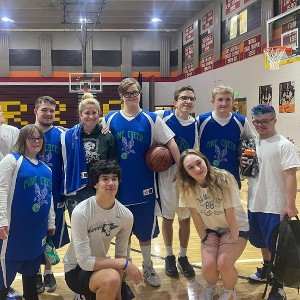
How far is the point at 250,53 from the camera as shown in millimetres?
12180

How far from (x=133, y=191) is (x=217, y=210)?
0.75m

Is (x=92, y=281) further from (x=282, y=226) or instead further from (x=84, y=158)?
(x=282, y=226)

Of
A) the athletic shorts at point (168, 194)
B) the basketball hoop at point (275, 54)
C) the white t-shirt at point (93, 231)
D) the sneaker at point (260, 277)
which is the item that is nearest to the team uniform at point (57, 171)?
the white t-shirt at point (93, 231)

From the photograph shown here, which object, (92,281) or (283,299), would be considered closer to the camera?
(92,281)

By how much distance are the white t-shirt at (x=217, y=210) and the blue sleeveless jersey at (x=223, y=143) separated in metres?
0.63

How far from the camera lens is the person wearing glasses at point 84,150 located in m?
3.14

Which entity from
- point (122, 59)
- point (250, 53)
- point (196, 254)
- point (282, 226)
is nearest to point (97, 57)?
point (122, 59)

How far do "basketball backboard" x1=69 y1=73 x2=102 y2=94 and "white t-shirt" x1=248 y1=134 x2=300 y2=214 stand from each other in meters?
14.2

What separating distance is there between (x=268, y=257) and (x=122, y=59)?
17.2 m

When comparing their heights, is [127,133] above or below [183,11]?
below

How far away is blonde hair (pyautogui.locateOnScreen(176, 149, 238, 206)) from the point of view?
2.92 meters

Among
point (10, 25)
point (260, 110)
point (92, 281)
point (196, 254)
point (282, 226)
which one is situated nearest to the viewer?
point (92, 281)

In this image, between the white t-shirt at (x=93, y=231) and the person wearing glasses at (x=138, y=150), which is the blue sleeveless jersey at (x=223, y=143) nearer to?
the person wearing glasses at (x=138, y=150)

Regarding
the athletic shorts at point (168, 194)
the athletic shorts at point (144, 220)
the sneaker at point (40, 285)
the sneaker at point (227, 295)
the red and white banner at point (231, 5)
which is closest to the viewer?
the sneaker at point (227, 295)
